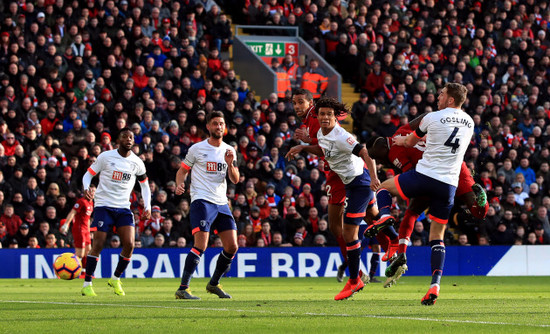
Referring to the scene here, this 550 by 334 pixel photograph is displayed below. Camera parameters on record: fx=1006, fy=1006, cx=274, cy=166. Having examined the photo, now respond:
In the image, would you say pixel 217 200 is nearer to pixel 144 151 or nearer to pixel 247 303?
pixel 247 303

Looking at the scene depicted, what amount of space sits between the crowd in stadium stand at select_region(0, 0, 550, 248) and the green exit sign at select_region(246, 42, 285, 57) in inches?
25.4

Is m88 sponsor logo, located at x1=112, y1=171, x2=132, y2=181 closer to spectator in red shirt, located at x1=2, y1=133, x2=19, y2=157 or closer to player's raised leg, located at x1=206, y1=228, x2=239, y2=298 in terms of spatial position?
player's raised leg, located at x1=206, y1=228, x2=239, y2=298

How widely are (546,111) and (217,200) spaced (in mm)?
16914

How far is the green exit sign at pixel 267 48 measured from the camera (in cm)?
2834

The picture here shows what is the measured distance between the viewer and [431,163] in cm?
1072

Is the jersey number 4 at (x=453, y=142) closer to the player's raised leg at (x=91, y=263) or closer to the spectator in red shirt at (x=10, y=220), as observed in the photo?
the player's raised leg at (x=91, y=263)

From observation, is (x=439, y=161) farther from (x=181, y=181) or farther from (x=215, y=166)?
(x=181, y=181)

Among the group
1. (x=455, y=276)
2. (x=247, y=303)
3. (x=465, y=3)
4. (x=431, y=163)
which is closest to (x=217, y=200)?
(x=247, y=303)

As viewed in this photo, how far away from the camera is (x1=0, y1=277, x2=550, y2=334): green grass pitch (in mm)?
8281

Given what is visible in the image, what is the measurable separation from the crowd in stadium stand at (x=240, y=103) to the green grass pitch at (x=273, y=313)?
630 centimetres

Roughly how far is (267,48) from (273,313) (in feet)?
63.5

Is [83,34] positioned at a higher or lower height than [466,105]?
higher

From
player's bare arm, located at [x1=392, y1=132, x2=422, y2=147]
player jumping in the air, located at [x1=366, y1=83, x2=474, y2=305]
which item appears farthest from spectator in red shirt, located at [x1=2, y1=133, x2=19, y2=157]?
player jumping in the air, located at [x1=366, y1=83, x2=474, y2=305]

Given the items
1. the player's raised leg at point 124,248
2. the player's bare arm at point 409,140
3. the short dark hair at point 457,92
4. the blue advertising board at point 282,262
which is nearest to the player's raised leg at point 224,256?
the player's raised leg at point 124,248
